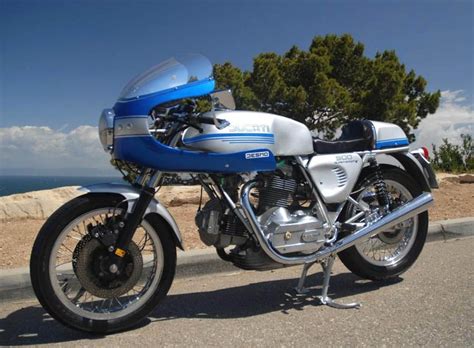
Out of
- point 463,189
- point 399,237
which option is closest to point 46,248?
point 399,237

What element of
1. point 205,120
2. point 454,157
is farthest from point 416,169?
point 454,157

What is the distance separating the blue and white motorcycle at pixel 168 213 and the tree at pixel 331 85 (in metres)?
12.8

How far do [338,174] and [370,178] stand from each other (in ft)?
1.48

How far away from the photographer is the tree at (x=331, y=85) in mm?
17641

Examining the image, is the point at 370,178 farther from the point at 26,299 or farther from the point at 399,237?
the point at 26,299

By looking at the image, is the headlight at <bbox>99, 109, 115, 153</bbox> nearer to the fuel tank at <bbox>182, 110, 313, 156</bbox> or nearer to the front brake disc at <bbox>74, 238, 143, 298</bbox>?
the fuel tank at <bbox>182, 110, 313, 156</bbox>

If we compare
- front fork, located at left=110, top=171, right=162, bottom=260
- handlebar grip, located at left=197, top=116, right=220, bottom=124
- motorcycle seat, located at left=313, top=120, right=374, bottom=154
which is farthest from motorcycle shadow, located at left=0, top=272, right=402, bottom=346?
handlebar grip, located at left=197, top=116, right=220, bottom=124

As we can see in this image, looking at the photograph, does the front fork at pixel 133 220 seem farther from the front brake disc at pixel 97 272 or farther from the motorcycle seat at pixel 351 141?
the motorcycle seat at pixel 351 141

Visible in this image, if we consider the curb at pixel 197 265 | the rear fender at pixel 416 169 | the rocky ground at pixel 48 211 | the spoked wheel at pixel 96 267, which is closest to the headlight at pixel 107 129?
the spoked wheel at pixel 96 267

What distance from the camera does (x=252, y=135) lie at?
3.08m

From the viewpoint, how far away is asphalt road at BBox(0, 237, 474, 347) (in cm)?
271

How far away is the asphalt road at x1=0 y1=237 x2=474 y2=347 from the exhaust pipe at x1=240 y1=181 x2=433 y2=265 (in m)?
0.38

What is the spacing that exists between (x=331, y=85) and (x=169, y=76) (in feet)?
53.4

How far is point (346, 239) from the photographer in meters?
3.42
